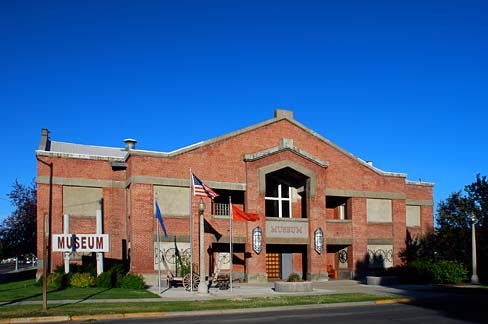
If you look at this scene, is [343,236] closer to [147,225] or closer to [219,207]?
[219,207]

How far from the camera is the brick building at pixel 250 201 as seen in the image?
115ft

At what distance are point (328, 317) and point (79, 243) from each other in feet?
49.7

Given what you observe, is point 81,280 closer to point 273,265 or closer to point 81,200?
point 81,200

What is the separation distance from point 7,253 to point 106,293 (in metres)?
28.7

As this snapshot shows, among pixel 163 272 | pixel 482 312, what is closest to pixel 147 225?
pixel 163 272

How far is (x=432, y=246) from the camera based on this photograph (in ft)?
134

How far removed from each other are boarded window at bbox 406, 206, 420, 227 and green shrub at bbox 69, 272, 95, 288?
26646 millimetres

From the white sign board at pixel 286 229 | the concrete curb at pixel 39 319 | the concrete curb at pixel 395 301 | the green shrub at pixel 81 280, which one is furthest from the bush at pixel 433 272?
the concrete curb at pixel 39 319

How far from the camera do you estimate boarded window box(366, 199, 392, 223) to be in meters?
42.5

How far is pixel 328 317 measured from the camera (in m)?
19.1

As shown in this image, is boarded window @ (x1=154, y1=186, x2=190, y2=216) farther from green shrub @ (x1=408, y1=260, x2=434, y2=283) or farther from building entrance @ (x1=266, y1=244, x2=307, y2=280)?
green shrub @ (x1=408, y1=260, x2=434, y2=283)

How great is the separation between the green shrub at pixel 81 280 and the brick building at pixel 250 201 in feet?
13.5

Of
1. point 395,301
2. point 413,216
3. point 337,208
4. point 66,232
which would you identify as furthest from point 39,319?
point 413,216

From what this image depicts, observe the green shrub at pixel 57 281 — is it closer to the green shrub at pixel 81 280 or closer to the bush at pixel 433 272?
the green shrub at pixel 81 280
